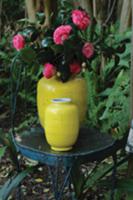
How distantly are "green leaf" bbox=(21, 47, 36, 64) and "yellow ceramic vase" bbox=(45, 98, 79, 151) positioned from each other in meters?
0.25

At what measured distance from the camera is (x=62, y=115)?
1.85 m

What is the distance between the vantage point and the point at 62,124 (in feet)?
6.11

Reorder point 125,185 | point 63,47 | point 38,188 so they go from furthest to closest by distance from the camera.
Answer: point 38,188 → point 125,185 → point 63,47

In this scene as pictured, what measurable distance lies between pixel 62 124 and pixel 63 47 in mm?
350

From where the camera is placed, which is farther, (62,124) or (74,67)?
(74,67)

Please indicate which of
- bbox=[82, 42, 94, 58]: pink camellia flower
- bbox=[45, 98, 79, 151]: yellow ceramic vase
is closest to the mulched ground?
bbox=[45, 98, 79, 151]: yellow ceramic vase

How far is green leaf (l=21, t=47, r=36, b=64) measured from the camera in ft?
6.52

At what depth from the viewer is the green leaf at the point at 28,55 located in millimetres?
1988

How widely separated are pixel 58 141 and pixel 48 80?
0.34 metres

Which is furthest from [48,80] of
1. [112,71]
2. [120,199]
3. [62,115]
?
[112,71]

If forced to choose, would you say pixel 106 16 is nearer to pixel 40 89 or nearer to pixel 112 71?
pixel 112 71

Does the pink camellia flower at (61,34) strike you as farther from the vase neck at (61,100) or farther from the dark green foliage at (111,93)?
the dark green foliage at (111,93)

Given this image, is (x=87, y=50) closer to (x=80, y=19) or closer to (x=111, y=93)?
(x=80, y=19)

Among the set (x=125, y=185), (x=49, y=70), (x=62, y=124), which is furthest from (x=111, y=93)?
A: (x=62, y=124)
